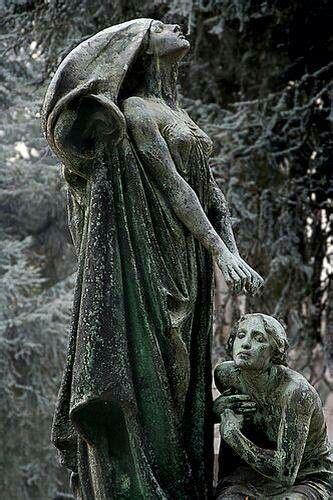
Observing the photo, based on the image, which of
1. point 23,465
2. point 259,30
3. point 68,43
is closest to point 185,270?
point 68,43

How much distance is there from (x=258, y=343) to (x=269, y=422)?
0.81 ft

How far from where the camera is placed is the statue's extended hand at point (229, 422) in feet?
7.30

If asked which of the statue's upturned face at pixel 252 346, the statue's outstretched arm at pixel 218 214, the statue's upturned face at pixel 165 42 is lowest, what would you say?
the statue's upturned face at pixel 252 346

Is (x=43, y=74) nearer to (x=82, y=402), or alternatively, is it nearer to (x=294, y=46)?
(x=294, y=46)

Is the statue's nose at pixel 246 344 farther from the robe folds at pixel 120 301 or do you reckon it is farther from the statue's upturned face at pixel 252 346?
the robe folds at pixel 120 301

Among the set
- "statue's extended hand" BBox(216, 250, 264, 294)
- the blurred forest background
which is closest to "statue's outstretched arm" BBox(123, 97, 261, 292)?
"statue's extended hand" BBox(216, 250, 264, 294)

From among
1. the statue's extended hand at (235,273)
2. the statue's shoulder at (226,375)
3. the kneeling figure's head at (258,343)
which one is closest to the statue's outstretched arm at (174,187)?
the statue's extended hand at (235,273)

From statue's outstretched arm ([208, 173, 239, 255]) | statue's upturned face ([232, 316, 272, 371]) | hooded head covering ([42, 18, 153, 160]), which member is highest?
hooded head covering ([42, 18, 153, 160])

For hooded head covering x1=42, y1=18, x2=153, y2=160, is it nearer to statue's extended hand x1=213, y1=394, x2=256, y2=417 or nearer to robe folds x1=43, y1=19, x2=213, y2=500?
robe folds x1=43, y1=19, x2=213, y2=500

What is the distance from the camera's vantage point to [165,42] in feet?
7.48

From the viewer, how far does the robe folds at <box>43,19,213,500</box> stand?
7.06ft

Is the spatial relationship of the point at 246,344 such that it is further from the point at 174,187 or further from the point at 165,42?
the point at 165,42

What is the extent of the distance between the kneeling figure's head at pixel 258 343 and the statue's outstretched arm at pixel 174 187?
11 cm

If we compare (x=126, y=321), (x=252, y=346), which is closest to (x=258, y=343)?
(x=252, y=346)
